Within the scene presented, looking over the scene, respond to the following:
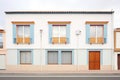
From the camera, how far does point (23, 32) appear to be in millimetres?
20266

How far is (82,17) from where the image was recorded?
19.9 metres

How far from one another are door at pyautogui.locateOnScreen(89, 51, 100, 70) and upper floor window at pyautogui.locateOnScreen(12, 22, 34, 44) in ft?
23.3

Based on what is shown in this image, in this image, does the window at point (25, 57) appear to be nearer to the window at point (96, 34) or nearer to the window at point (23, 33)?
the window at point (23, 33)

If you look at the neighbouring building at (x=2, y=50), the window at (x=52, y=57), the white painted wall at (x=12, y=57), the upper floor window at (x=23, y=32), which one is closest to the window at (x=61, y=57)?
the window at (x=52, y=57)

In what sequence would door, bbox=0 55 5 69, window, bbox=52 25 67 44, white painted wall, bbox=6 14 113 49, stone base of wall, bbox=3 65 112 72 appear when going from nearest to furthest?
stone base of wall, bbox=3 65 112 72 < white painted wall, bbox=6 14 113 49 < window, bbox=52 25 67 44 < door, bbox=0 55 5 69

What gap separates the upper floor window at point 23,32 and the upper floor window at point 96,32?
648 centimetres

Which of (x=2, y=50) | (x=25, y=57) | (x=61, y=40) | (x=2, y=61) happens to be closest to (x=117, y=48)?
(x=61, y=40)

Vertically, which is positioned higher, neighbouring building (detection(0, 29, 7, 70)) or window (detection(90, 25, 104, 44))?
window (detection(90, 25, 104, 44))

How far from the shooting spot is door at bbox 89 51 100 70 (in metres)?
20.0

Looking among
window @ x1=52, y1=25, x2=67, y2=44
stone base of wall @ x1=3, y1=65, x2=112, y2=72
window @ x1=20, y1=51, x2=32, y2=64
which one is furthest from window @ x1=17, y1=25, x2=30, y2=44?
stone base of wall @ x1=3, y1=65, x2=112, y2=72

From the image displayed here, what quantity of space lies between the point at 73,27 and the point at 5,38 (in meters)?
8.03

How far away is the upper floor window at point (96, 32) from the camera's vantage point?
19891mm

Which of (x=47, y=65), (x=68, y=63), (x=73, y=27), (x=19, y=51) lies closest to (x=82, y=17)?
(x=73, y=27)

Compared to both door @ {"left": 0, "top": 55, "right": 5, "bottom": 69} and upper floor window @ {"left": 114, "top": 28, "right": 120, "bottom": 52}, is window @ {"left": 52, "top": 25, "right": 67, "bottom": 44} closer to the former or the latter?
upper floor window @ {"left": 114, "top": 28, "right": 120, "bottom": 52}
